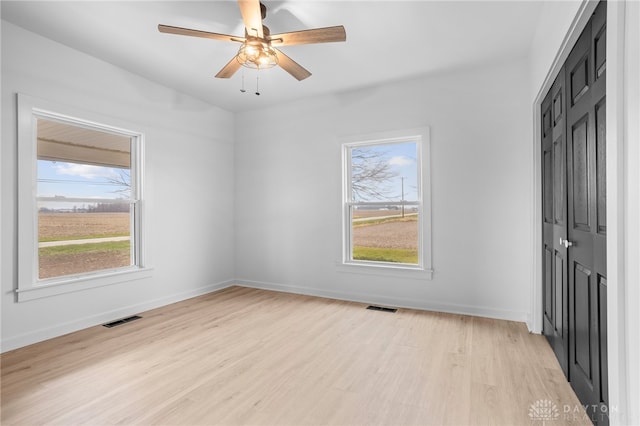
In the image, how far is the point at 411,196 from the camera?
13.6ft

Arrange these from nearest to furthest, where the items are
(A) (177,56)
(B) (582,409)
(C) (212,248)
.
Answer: (B) (582,409)
(A) (177,56)
(C) (212,248)

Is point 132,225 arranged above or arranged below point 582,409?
above

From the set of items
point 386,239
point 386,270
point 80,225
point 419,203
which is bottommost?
point 386,270

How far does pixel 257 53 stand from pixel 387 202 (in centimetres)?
238

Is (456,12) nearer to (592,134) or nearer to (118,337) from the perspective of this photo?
(592,134)

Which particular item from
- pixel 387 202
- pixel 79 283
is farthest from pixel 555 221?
pixel 79 283

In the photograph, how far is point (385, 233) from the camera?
434 centimetres

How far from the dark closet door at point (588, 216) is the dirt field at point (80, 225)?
4191 millimetres

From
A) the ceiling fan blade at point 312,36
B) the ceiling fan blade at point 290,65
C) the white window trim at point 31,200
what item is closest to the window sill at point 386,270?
the ceiling fan blade at point 290,65

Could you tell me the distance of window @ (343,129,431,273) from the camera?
407 centimetres

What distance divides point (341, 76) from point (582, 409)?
3.57 m

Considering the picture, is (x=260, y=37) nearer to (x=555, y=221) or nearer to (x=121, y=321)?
(x=555, y=221)

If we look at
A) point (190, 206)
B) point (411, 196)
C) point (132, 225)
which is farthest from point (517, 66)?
point (132, 225)
